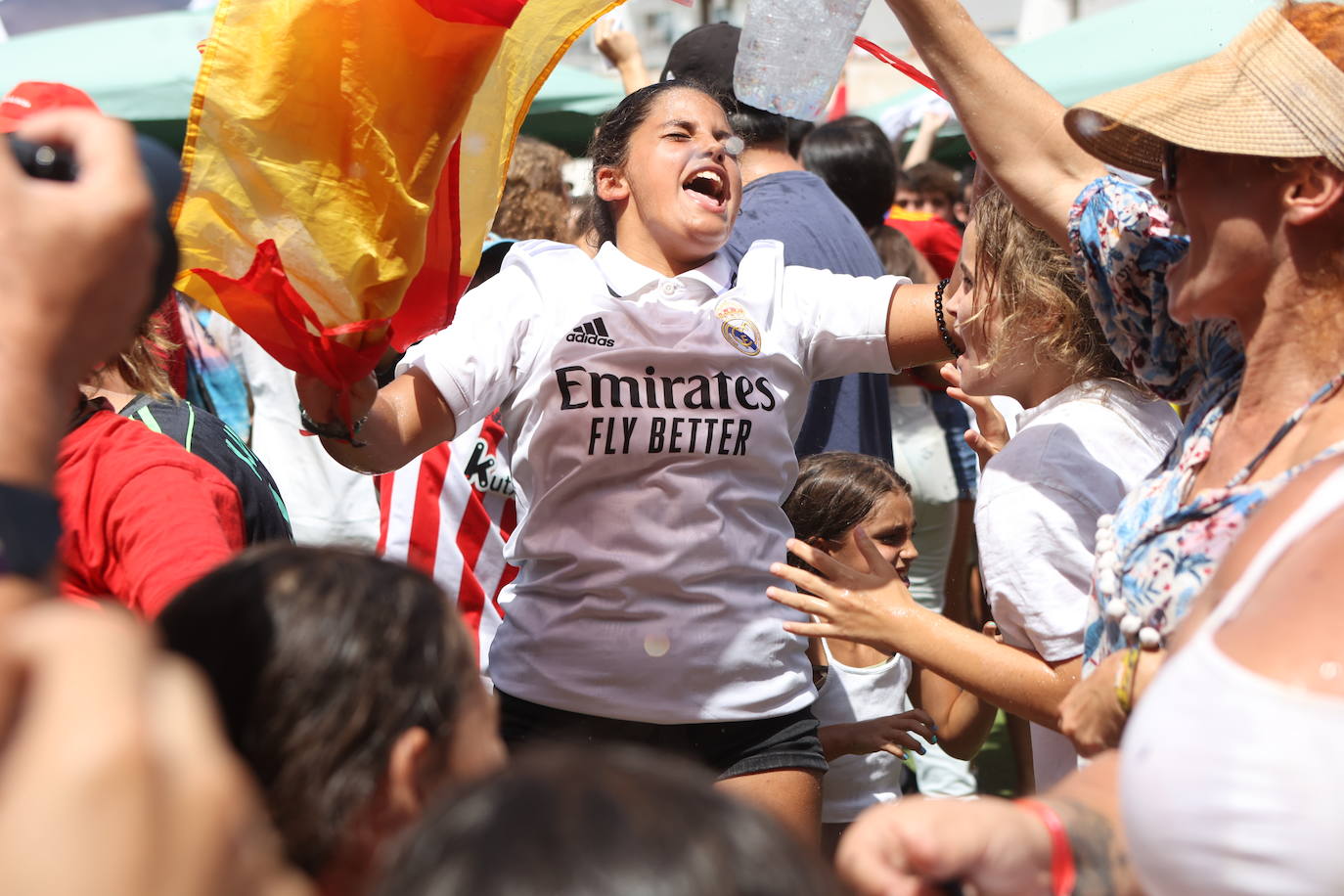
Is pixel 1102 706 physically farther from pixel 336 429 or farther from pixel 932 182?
pixel 932 182

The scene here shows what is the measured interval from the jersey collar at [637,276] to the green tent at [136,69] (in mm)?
5329

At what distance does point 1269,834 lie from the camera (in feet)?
3.51

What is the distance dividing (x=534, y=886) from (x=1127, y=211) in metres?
1.51

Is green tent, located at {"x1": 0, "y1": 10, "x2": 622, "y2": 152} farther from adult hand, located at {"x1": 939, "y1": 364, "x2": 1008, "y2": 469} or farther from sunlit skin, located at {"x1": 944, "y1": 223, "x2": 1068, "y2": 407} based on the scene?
sunlit skin, located at {"x1": 944, "y1": 223, "x2": 1068, "y2": 407}

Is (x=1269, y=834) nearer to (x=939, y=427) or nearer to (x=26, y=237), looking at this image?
(x=26, y=237)

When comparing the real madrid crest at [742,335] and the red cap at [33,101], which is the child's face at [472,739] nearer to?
the red cap at [33,101]

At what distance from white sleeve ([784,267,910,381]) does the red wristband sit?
1.48 metres

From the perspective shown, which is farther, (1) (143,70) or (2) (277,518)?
(1) (143,70)

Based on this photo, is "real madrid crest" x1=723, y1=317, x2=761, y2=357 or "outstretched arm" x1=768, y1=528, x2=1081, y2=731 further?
"real madrid crest" x1=723, y1=317, x2=761, y2=357

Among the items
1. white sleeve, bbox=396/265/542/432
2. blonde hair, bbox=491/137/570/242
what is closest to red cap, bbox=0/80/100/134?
white sleeve, bbox=396/265/542/432

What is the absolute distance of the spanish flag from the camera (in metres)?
2.05

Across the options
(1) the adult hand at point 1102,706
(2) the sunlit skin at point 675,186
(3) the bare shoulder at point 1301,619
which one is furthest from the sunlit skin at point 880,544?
(3) the bare shoulder at point 1301,619

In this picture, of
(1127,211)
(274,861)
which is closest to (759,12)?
(1127,211)

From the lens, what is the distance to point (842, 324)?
269cm
